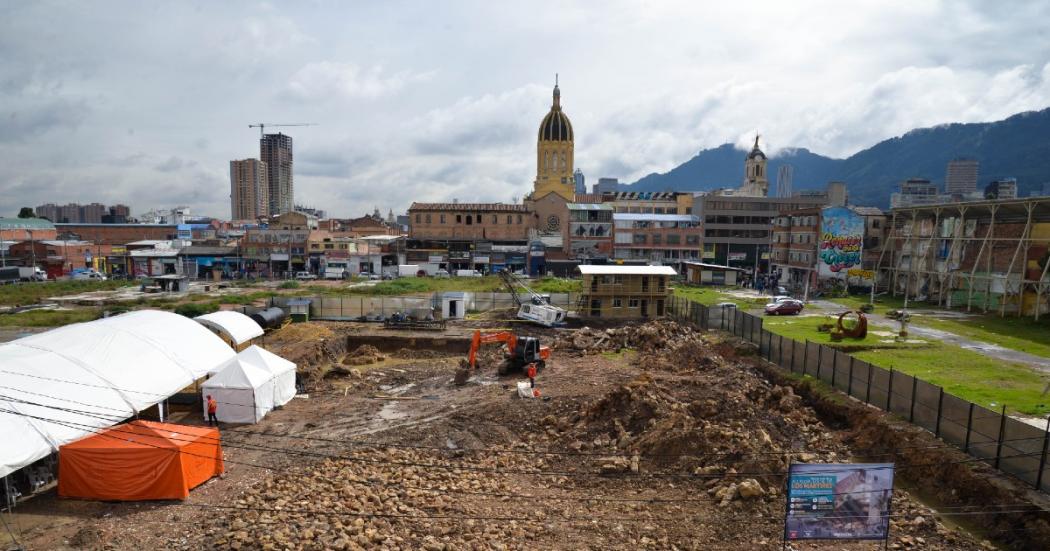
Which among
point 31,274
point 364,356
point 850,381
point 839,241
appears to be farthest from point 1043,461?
point 31,274

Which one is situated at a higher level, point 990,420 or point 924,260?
point 924,260

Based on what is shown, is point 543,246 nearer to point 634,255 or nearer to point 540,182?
point 634,255

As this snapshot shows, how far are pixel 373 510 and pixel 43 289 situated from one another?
6955 cm

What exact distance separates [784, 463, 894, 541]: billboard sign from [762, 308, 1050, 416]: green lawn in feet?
42.6

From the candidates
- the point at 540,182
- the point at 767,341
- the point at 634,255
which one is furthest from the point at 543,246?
the point at 767,341

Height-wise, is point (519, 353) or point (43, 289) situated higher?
point (519, 353)

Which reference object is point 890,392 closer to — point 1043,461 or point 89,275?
point 1043,461

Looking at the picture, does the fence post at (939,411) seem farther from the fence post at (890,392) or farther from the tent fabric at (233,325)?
the tent fabric at (233,325)

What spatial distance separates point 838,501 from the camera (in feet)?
39.0

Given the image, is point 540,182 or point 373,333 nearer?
point 373,333

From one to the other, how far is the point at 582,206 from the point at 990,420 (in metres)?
62.6

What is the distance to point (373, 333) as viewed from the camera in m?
42.0

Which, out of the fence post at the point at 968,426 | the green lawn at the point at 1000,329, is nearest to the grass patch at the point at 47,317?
the fence post at the point at 968,426

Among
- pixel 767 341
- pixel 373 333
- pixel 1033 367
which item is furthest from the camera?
pixel 373 333
